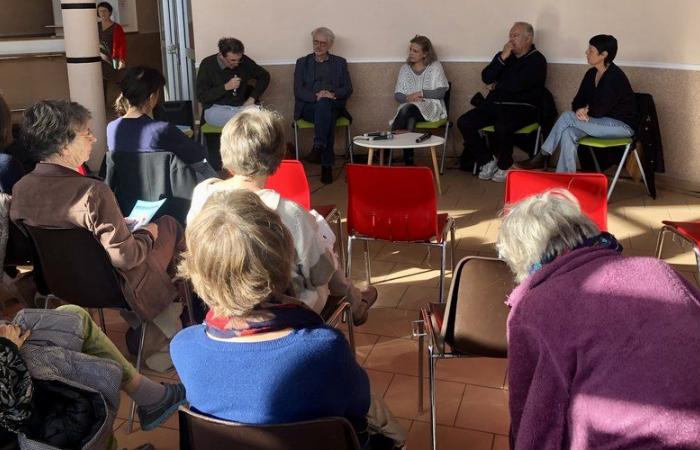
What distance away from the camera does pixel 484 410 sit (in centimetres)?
287

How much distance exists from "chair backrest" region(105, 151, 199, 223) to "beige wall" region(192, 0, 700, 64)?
368cm

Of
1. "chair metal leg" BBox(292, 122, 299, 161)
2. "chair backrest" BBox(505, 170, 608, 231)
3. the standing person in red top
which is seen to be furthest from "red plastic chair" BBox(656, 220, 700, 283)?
the standing person in red top

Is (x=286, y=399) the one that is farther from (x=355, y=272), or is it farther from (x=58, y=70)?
(x=58, y=70)

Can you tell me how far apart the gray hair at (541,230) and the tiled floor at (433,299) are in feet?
3.43

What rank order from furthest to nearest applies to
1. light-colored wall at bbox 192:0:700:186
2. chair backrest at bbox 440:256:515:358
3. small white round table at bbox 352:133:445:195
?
light-colored wall at bbox 192:0:700:186 → small white round table at bbox 352:133:445:195 → chair backrest at bbox 440:256:515:358

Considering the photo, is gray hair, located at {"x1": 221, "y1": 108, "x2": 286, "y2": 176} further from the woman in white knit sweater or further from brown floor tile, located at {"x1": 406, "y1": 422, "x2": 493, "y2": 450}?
brown floor tile, located at {"x1": 406, "y1": 422, "x2": 493, "y2": 450}

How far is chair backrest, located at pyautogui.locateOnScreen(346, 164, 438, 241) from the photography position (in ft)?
11.5

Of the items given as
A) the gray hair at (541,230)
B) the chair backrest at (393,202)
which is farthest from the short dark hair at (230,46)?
the gray hair at (541,230)

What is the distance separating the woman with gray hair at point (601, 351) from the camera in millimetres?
1471


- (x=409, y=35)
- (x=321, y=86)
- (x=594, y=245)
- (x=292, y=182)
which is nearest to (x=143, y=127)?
(x=292, y=182)

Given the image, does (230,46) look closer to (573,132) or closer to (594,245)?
(573,132)

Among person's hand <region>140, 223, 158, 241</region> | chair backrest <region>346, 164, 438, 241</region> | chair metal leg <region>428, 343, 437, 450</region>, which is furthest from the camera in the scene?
chair backrest <region>346, 164, 438, 241</region>

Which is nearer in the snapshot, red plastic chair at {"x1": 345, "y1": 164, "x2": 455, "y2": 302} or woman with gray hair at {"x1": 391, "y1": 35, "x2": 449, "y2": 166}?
red plastic chair at {"x1": 345, "y1": 164, "x2": 455, "y2": 302}

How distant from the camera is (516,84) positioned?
633 cm
